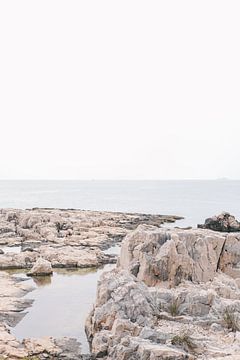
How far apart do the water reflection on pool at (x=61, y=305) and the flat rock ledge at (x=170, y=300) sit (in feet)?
9.26

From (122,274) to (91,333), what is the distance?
4.89 m

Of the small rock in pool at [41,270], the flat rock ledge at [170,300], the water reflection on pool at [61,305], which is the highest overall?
the flat rock ledge at [170,300]

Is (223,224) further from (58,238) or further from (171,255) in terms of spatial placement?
(171,255)

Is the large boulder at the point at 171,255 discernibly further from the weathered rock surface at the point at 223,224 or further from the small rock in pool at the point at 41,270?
the weathered rock surface at the point at 223,224

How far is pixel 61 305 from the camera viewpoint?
3928 centimetres

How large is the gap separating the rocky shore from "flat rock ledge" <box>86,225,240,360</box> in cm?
314

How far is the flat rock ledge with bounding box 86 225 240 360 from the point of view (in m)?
24.3

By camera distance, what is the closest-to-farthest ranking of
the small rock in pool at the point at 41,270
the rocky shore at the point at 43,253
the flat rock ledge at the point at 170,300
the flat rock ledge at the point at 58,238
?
the flat rock ledge at the point at 170,300 → the rocky shore at the point at 43,253 → the small rock in pool at the point at 41,270 → the flat rock ledge at the point at 58,238

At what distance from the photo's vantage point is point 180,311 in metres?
29.5

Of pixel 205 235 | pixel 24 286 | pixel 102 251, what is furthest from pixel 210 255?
pixel 102 251

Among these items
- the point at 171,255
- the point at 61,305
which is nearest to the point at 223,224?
the point at 171,255

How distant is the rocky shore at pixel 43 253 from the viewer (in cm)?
2847

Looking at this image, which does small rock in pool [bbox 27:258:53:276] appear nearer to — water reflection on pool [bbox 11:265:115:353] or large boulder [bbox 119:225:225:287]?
water reflection on pool [bbox 11:265:115:353]

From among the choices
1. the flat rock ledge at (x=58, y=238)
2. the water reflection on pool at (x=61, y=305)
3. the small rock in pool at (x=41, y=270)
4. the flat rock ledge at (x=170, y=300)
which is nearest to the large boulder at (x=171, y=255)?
the flat rock ledge at (x=170, y=300)
